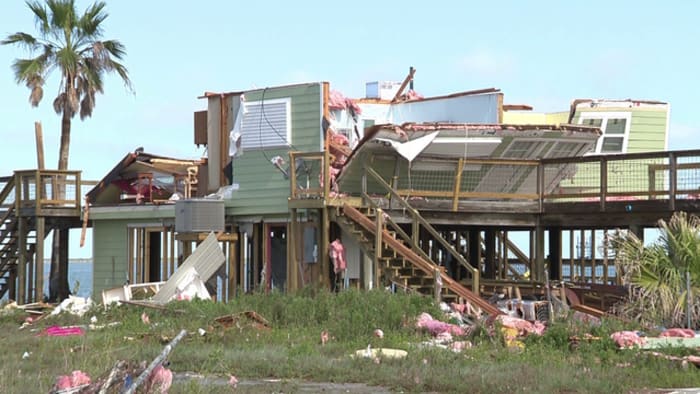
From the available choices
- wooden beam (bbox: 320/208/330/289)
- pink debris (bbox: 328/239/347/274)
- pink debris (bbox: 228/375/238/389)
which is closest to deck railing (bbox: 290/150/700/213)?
wooden beam (bbox: 320/208/330/289)

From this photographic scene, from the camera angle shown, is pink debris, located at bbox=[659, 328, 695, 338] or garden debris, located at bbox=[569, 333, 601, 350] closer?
garden debris, located at bbox=[569, 333, 601, 350]

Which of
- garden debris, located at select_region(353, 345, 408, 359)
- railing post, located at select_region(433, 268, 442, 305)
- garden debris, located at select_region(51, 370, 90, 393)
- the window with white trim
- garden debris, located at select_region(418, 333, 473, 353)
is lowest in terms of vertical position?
garden debris, located at select_region(353, 345, 408, 359)

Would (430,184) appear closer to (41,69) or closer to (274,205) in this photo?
(274,205)

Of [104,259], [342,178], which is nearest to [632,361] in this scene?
[342,178]

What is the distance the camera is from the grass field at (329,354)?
13914 millimetres

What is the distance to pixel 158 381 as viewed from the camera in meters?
10.8

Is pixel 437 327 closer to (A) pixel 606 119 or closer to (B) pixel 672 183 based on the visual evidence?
(B) pixel 672 183

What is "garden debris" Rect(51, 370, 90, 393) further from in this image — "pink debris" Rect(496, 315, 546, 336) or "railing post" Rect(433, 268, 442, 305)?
"railing post" Rect(433, 268, 442, 305)

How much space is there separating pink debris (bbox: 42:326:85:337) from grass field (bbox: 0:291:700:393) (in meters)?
0.26

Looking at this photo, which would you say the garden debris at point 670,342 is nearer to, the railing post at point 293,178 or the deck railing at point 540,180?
the deck railing at point 540,180

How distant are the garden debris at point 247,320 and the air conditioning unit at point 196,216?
7281 millimetres

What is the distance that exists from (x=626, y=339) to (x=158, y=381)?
25.6 feet

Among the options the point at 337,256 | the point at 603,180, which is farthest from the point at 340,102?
the point at 603,180

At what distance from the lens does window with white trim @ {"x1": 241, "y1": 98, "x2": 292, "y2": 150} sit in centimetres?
2741
